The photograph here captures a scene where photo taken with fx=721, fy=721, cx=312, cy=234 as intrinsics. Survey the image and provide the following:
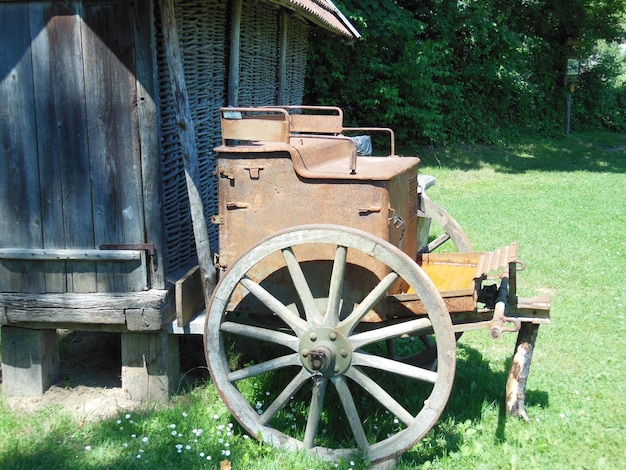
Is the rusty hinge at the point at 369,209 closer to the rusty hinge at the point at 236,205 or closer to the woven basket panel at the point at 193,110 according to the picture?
the rusty hinge at the point at 236,205

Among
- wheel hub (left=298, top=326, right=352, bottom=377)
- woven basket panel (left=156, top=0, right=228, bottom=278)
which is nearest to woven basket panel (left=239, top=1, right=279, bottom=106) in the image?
woven basket panel (left=156, top=0, right=228, bottom=278)

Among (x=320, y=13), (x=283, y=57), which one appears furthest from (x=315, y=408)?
(x=320, y=13)

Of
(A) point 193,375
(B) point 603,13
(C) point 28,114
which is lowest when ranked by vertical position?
(A) point 193,375

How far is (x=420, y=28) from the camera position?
1480 cm

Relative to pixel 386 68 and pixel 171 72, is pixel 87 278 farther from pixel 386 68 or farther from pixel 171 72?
pixel 386 68

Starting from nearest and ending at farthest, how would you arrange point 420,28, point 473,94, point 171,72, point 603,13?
1. point 171,72
2. point 420,28
3. point 473,94
4. point 603,13

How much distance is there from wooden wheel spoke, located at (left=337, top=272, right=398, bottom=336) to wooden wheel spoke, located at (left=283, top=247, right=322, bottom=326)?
0.13m

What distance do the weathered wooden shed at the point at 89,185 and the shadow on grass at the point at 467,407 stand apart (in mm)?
1579

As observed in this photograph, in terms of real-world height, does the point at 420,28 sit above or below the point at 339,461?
above

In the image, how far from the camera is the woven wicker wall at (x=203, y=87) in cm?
434

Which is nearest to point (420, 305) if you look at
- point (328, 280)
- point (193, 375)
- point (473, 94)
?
point (328, 280)

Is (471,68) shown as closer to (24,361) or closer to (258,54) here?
(258,54)

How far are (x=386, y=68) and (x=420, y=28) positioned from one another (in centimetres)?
105

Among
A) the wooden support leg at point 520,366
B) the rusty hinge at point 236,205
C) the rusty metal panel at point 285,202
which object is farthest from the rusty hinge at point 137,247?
the wooden support leg at point 520,366
